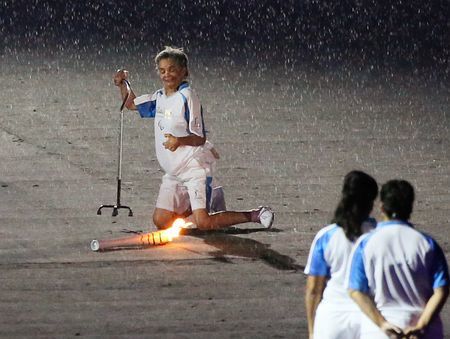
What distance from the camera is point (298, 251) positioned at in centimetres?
1314

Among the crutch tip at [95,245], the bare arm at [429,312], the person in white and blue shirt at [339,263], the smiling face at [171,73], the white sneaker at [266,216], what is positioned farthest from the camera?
the white sneaker at [266,216]

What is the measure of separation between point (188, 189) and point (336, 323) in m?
5.34

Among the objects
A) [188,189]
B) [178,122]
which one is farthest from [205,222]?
[178,122]

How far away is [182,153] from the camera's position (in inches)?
531

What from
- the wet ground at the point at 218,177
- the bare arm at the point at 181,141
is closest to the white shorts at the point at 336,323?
the wet ground at the point at 218,177

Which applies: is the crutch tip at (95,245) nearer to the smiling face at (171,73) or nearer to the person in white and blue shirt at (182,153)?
the person in white and blue shirt at (182,153)

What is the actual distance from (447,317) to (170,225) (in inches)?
126

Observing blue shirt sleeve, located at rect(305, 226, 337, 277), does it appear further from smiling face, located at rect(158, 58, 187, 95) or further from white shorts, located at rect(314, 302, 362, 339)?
smiling face, located at rect(158, 58, 187, 95)

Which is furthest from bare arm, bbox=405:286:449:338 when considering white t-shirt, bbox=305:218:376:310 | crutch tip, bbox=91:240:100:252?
crutch tip, bbox=91:240:100:252

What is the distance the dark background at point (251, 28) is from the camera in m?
24.1

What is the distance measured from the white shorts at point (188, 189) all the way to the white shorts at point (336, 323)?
5.15m

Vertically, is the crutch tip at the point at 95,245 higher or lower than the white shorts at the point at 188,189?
lower

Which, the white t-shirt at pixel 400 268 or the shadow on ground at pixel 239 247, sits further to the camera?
the shadow on ground at pixel 239 247

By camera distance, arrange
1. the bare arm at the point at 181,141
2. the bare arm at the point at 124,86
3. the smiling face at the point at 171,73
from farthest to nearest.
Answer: the bare arm at the point at 124,86 → the smiling face at the point at 171,73 → the bare arm at the point at 181,141
